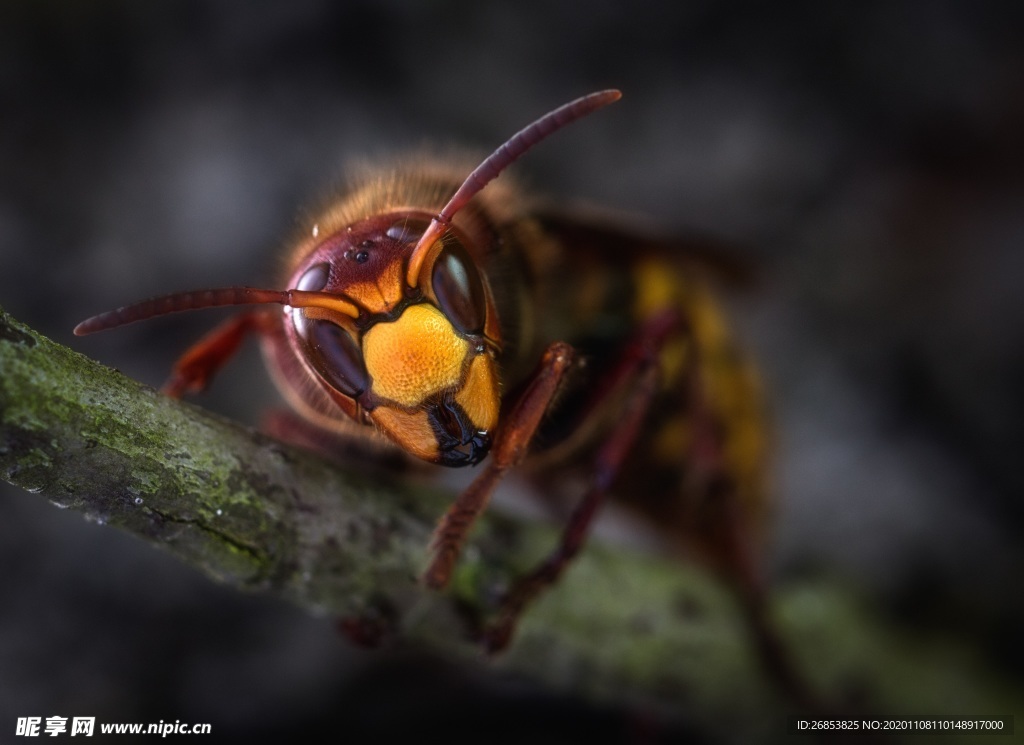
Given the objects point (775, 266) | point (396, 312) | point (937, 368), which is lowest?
point (396, 312)

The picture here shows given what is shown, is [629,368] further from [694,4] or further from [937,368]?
[694,4]

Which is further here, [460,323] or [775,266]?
[775,266]

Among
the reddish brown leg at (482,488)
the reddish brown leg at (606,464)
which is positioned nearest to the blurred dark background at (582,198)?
the reddish brown leg at (606,464)

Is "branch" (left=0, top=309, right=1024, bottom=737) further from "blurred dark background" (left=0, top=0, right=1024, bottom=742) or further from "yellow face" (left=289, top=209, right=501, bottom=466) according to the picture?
"blurred dark background" (left=0, top=0, right=1024, bottom=742)

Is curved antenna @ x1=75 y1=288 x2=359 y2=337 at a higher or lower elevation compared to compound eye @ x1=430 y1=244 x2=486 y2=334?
lower

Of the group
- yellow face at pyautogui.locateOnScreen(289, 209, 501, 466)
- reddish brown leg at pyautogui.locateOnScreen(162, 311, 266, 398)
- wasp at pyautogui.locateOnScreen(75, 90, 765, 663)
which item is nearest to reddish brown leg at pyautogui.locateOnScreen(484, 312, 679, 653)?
wasp at pyautogui.locateOnScreen(75, 90, 765, 663)

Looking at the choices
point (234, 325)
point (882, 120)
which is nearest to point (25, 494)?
point (234, 325)
